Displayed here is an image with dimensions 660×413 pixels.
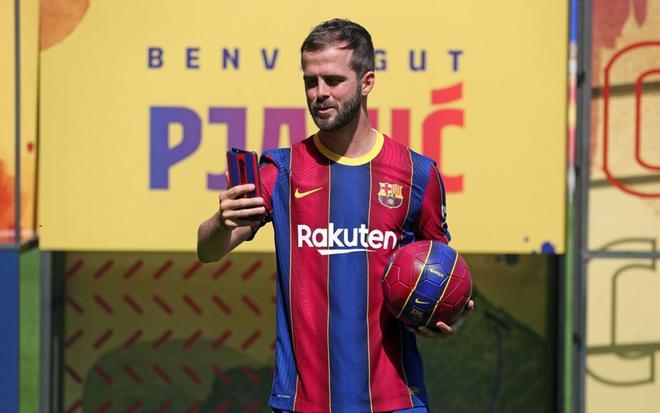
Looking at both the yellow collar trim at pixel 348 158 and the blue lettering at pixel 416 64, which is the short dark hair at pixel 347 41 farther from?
the blue lettering at pixel 416 64

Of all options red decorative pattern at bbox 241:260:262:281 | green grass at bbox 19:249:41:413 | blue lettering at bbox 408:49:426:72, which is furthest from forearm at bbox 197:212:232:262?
red decorative pattern at bbox 241:260:262:281

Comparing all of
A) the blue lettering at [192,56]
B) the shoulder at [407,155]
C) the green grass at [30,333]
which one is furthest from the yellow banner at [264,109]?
the shoulder at [407,155]

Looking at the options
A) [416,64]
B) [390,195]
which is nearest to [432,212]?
[390,195]

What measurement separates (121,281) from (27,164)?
127cm

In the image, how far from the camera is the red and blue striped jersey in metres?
4.37

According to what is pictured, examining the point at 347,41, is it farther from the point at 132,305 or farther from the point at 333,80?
the point at 132,305

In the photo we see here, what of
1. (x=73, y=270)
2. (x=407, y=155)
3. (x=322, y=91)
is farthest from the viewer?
(x=73, y=270)

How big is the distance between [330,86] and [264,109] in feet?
7.05

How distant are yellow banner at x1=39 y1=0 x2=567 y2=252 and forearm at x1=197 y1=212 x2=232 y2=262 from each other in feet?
6.80

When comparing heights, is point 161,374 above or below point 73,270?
below

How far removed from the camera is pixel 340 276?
4.37 meters

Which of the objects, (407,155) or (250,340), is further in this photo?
(250,340)

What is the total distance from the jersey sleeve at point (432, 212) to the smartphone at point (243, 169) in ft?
2.39

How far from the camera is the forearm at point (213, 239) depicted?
4291mm
